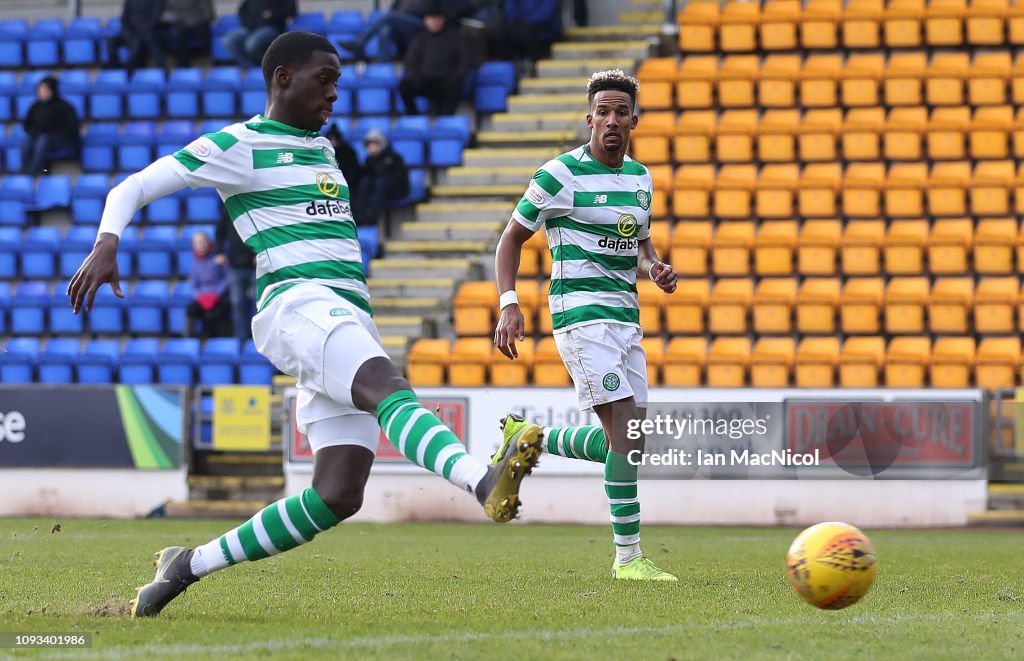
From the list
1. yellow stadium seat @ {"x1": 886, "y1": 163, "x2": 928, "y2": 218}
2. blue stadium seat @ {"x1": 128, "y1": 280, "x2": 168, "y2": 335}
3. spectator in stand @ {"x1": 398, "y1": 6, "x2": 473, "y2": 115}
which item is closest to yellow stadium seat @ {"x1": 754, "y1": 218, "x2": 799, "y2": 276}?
yellow stadium seat @ {"x1": 886, "y1": 163, "x2": 928, "y2": 218}

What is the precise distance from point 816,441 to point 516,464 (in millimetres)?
8447

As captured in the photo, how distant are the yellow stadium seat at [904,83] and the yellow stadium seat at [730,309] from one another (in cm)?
336

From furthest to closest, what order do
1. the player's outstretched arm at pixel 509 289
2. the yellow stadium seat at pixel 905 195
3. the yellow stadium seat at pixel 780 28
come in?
the yellow stadium seat at pixel 780 28, the yellow stadium seat at pixel 905 195, the player's outstretched arm at pixel 509 289

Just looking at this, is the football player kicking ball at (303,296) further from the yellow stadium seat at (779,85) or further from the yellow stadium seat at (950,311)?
the yellow stadium seat at (779,85)

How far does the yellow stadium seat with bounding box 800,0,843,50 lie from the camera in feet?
57.4

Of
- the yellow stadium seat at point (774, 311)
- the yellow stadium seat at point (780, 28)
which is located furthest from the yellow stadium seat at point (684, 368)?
the yellow stadium seat at point (780, 28)

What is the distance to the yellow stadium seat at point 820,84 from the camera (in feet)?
55.4

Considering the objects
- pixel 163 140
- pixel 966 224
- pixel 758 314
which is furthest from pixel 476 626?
pixel 163 140

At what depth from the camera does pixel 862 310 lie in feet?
47.9

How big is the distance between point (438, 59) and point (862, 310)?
5.92m

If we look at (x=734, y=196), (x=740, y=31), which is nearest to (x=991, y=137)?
(x=734, y=196)

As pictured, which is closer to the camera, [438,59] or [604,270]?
[604,270]

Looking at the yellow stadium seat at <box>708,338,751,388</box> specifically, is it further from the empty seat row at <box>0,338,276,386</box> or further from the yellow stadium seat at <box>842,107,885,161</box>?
the empty seat row at <box>0,338,276,386</box>

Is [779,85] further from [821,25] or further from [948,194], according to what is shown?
[948,194]
